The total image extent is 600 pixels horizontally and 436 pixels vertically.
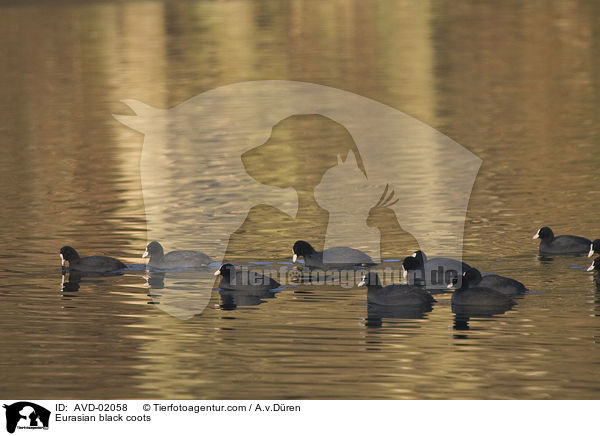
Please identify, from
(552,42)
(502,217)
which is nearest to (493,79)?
(552,42)

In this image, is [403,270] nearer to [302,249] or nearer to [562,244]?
[302,249]

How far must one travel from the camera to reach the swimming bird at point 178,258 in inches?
950

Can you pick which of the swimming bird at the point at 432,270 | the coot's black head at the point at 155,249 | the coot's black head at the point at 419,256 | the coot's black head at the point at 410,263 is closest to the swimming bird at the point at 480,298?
the swimming bird at the point at 432,270

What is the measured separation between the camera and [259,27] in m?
91.2

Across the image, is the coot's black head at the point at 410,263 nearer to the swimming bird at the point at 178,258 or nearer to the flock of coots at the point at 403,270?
the flock of coots at the point at 403,270

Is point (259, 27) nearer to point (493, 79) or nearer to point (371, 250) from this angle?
point (493, 79)

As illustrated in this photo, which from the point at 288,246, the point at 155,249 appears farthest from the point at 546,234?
the point at 155,249

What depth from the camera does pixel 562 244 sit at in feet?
80.1

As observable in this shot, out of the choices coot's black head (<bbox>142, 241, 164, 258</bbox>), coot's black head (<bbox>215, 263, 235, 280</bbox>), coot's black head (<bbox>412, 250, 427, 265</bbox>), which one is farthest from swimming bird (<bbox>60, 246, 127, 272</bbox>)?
coot's black head (<bbox>412, 250, 427, 265</bbox>)

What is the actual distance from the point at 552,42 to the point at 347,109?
85.9ft

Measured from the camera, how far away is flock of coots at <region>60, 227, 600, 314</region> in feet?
69.1

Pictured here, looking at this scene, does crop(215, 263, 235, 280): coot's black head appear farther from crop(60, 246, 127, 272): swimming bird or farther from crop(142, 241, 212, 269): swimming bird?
crop(60, 246, 127, 272): swimming bird
